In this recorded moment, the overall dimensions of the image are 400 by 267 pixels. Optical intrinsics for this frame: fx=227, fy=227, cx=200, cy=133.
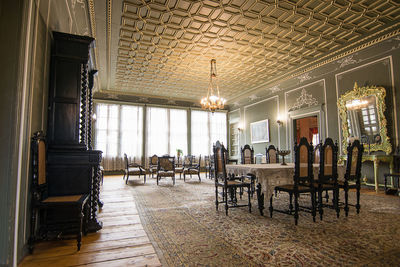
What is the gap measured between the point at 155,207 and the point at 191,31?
12.3 feet

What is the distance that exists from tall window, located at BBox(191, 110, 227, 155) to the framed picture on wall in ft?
6.54

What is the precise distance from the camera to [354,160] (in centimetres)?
339

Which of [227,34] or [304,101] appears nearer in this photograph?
[227,34]

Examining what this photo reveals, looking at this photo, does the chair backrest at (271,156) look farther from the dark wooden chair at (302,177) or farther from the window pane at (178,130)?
the window pane at (178,130)

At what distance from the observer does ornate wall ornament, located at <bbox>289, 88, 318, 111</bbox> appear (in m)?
7.07

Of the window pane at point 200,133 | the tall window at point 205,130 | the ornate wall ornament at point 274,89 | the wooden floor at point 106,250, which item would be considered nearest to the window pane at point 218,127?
the tall window at point 205,130

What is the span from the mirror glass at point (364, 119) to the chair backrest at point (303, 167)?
3443 millimetres

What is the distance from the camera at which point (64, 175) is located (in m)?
2.56

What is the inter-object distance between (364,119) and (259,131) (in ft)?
13.5

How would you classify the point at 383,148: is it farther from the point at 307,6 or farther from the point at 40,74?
the point at 40,74

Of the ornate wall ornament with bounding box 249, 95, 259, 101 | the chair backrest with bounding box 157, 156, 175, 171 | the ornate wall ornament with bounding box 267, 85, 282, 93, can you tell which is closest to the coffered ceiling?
the ornate wall ornament with bounding box 267, 85, 282, 93

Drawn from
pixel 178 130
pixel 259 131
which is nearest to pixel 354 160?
pixel 259 131

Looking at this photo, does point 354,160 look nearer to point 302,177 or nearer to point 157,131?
point 302,177

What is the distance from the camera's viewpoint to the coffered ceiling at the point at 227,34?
4234 mm
